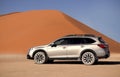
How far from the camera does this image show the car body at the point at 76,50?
16.7m

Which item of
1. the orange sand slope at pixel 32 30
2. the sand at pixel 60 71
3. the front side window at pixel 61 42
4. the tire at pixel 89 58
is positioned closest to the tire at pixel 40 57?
the front side window at pixel 61 42

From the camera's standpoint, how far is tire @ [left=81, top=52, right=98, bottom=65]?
16625mm

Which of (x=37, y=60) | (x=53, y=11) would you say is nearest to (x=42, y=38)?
(x=53, y=11)

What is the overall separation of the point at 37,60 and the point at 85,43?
9.58ft

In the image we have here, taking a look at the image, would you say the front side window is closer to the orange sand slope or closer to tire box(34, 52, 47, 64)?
tire box(34, 52, 47, 64)

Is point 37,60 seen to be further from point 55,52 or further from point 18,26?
point 18,26

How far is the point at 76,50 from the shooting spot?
17.1 meters

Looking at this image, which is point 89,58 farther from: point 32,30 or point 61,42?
point 32,30

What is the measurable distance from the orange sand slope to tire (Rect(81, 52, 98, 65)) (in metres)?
34.3

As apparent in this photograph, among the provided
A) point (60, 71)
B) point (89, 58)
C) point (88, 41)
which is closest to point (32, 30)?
point (88, 41)

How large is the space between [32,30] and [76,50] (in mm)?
44139

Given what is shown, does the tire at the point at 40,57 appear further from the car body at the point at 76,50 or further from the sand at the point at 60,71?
the sand at the point at 60,71

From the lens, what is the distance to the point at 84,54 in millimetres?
16797

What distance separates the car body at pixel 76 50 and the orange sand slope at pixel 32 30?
32.8m
